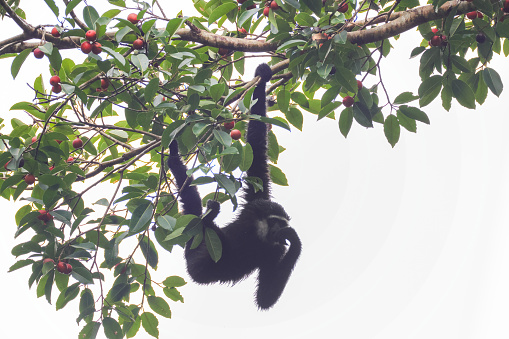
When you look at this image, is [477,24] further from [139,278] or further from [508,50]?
[139,278]

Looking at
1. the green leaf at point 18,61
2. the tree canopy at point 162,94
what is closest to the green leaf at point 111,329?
the tree canopy at point 162,94

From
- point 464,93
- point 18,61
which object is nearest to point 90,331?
point 18,61

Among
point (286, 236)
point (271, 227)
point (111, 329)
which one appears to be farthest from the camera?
point (271, 227)

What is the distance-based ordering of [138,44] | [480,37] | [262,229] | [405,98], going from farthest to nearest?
[262,229] < [405,98] < [480,37] < [138,44]

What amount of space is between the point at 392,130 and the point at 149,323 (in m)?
2.57

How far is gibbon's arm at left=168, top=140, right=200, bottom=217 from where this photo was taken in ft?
14.1

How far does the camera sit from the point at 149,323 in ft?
14.1

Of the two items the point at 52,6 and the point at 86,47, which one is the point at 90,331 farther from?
the point at 52,6

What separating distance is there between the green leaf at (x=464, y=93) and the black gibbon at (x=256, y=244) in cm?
157

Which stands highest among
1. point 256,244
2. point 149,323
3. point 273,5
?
point 273,5

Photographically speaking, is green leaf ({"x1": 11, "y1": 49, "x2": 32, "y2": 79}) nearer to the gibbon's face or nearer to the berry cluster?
the berry cluster

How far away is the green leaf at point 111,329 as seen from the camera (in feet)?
13.1

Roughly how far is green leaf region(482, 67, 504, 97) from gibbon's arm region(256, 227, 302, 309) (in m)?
1.98

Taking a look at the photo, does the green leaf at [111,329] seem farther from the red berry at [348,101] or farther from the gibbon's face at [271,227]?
the red berry at [348,101]
